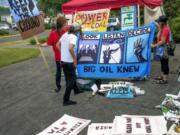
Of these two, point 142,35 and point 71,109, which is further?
point 142,35

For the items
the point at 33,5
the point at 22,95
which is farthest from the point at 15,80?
the point at 33,5

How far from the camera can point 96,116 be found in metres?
6.12

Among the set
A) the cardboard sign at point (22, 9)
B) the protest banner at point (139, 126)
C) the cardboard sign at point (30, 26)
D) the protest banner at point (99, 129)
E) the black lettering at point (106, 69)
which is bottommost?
the protest banner at point (99, 129)

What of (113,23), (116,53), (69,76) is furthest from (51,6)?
(69,76)

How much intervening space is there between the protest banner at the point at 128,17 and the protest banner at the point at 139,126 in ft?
18.3

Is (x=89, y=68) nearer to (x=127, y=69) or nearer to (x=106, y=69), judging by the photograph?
(x=106, y=69)

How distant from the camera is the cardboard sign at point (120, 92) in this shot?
7.22m

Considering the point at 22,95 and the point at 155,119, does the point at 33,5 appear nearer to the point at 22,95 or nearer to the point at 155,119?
the point at 22,95

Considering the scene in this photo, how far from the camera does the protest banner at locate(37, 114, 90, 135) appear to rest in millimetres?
5434

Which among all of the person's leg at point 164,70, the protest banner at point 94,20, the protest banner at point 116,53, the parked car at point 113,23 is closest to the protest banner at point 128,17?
the protest banner at point 94,20

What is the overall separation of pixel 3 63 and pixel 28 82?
4855 millimetres

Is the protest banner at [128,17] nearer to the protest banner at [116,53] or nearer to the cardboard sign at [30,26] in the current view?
the protest banner at [116,53]

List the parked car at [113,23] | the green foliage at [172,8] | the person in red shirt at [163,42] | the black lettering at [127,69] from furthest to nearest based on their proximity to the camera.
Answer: the parked car at [113,23] < the green foliage at [172,8] < the black lettering at [127,69] < the person in red shirt at [163,42]

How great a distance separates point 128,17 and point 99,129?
235 inches
